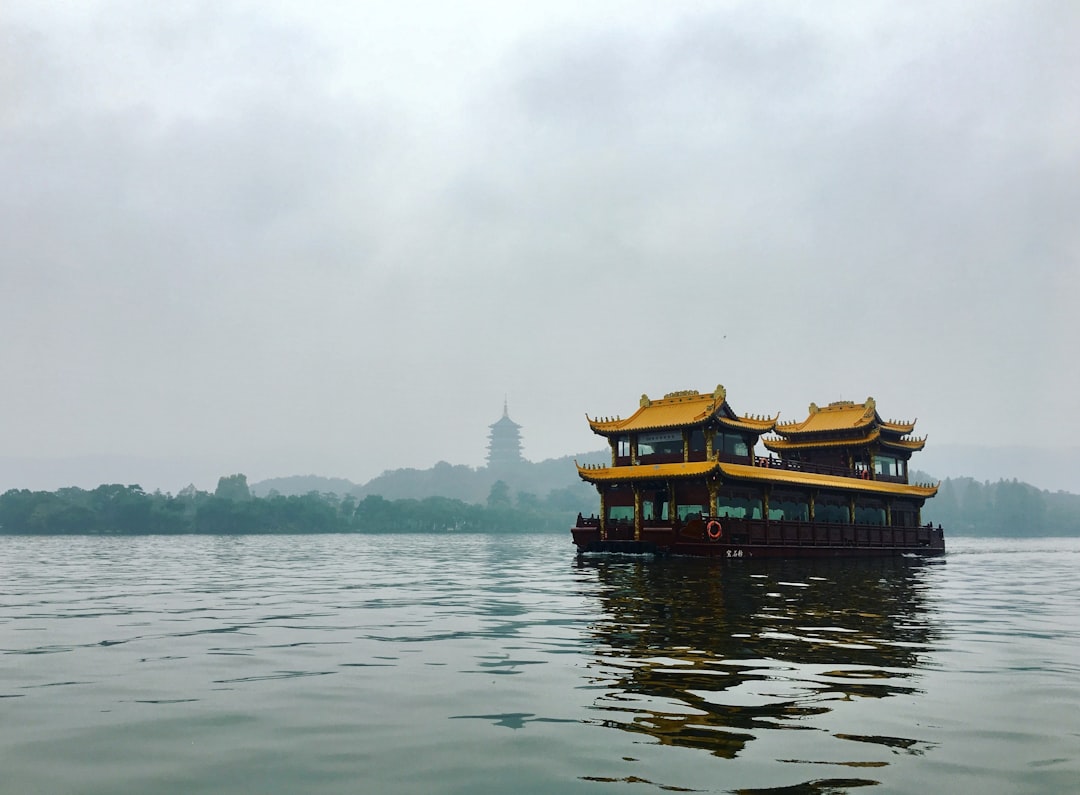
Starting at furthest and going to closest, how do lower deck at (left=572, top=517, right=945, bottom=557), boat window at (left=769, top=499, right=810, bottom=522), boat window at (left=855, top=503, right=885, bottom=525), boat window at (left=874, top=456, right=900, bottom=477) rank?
boat window at (left=874, top=456, right=900, bottom=477)
boat window at (left=855, top=503, right=885, bottom=525)
boat window at (left=769, top=499, right=810, bottom=522)
lower deck at (left=572, top=517, right=945, bottom=557)

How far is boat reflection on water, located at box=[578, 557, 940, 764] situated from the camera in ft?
28.9

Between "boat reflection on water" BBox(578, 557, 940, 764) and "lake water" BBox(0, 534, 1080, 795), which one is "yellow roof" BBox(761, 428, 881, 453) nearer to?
"boat reflection on water" BBox(578, 557, 940, 764)

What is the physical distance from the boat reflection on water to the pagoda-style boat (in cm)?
1613

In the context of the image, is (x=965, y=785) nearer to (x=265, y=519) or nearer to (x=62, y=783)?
(x=62, y=783)

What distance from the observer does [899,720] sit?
9.10 metres

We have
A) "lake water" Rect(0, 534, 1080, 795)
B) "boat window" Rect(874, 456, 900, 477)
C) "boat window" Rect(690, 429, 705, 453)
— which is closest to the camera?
"lake water" Rect(0, 534, 1080, 795)

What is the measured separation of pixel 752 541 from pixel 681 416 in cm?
749

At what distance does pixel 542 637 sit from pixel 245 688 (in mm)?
5861

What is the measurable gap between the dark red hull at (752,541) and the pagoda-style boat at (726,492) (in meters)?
0.06

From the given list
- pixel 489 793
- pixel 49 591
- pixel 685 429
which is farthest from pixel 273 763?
pixel 685 429

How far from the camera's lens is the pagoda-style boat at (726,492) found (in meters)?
43.3

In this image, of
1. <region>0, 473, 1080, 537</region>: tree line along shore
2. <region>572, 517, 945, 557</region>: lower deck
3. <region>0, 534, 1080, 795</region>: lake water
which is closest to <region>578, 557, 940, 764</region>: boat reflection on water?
<region>0, 534, 1080, 795</region>: lake water

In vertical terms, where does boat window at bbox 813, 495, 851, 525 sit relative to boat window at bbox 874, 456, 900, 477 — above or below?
below

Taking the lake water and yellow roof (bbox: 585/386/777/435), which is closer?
the lake water
